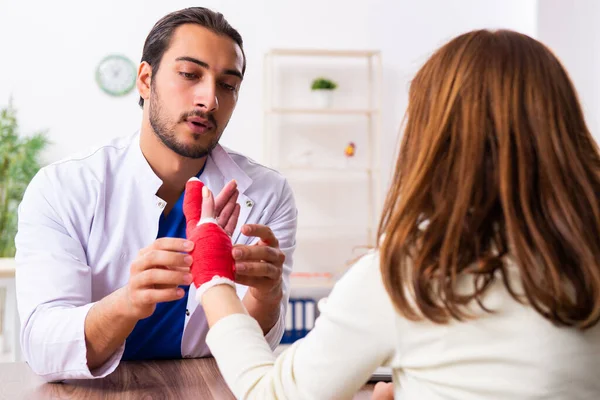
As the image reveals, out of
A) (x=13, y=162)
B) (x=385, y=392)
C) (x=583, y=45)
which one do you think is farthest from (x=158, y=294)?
(x=583, y=45)

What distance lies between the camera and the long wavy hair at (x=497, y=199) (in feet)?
2.70

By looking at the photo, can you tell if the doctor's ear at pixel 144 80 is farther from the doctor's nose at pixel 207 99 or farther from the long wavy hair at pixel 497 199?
the long wavy hair at pixel 497 199

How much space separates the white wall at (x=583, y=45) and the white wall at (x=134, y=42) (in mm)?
217

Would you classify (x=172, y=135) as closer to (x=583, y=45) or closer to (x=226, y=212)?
(x=226, y=212)

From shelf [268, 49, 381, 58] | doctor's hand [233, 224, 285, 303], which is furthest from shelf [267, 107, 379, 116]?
doctor's hand [233, 224, 285, 303]

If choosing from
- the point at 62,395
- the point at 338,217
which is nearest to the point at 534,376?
the point at 62,395

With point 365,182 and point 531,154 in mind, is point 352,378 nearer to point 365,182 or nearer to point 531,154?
point 531,154

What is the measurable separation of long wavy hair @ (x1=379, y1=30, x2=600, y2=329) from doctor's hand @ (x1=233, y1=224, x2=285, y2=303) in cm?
45

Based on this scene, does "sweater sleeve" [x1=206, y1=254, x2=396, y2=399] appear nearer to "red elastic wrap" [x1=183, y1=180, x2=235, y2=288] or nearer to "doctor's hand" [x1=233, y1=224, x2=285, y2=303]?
"red elastic wrap" [x1=183, y1=180, x2=235, y2=288]

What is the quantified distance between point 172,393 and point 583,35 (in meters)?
4.63

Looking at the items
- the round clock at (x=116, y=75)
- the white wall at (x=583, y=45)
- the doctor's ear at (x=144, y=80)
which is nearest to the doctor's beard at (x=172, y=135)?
the doctor's ear at (x=144, y=80)

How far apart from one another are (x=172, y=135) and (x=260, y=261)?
1.86 feet

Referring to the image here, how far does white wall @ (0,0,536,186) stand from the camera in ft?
16.4

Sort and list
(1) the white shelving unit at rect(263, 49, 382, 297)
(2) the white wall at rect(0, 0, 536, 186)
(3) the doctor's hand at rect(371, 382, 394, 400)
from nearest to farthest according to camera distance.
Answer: (3) the doctor's hand at rect(371, 382, 394, 400), (2) the white wall at rect(0, 0, 536, 186), (1) the white shelving unit at rect(263, 49, 382, 297)
